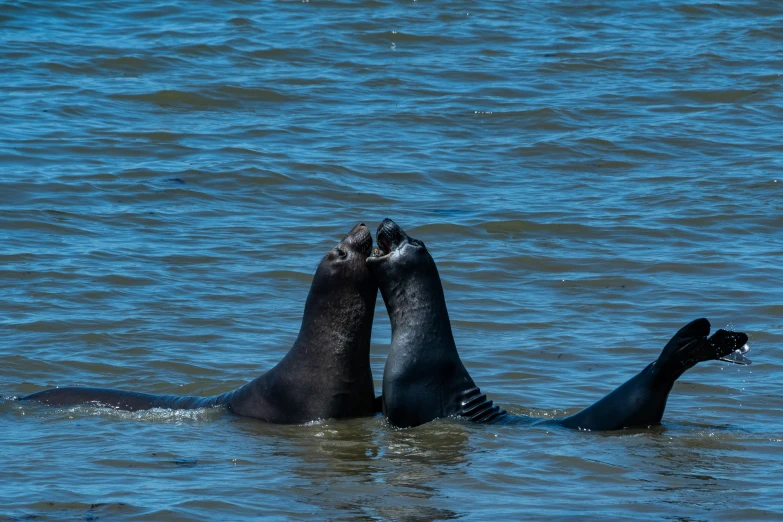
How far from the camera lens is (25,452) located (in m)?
6.46

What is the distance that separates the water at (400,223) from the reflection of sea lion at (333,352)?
0.72 ft

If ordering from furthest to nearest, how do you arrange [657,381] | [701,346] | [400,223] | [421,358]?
1. [400,223]
2. [421,358]
3. [657,381]
4. [701,346]

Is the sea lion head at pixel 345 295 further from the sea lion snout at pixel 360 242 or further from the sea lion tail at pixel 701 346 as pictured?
the sea lion tail at pixel 701 346

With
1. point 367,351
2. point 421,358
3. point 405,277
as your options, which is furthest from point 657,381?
point 367,351

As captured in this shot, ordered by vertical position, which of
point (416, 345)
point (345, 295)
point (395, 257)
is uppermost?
point (395, 257)

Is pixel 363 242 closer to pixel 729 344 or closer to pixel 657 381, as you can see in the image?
pixel 657 381

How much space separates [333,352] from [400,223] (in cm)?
438

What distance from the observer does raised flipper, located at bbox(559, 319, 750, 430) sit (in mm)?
6340

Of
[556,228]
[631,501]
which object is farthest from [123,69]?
[631,501]

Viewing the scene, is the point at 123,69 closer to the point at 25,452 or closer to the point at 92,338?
the point at 92,338

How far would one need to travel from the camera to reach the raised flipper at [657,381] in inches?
250

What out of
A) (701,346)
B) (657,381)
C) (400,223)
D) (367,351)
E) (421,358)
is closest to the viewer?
(701,346)

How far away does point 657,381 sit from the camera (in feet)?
21.3

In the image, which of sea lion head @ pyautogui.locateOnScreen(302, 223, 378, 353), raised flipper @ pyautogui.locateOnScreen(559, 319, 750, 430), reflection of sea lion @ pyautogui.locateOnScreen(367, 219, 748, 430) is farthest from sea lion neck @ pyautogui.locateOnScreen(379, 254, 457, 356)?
raised flipper @ pyautogui.locateOnScreen(559, 319, 750, 430)
